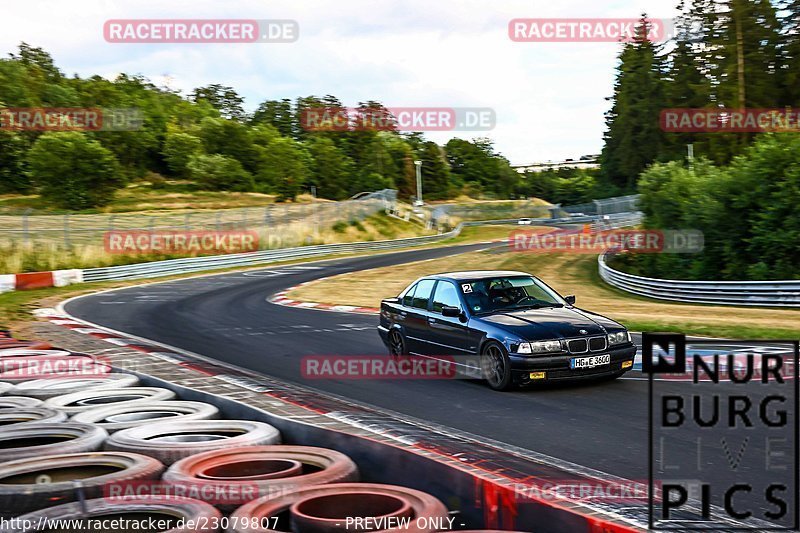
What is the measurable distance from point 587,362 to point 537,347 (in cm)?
61

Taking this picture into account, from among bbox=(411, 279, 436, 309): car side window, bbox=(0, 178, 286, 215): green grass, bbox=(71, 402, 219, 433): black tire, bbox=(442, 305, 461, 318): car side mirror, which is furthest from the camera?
bbox=(0, 178, 286, 215): green grass

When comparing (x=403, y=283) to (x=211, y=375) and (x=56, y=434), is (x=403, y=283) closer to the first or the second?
(x=211, y=375)

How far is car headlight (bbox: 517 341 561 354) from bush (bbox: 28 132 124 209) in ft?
225

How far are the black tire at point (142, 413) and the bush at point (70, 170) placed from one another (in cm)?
6922

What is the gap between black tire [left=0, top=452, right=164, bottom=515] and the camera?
4.45m

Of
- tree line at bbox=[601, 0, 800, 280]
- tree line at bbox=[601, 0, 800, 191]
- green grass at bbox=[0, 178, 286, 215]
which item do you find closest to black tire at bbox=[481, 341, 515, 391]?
tree line at bbox=[601, 0, 800, 280]

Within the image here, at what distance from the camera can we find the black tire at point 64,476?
4449 millimetres

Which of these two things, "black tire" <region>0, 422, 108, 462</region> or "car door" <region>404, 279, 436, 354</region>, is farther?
"car door" <region>404, 279, 436, 354</region>

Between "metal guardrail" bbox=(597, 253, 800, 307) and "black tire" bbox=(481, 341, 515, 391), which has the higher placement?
"black tire" bbox=(481, 341, 515, 391)

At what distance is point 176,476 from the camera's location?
15.8 ft

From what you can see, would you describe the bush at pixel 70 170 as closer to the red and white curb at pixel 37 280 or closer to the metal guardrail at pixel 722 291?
the red and white curb at pixel 37 280

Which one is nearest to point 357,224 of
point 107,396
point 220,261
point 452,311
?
point 220,261

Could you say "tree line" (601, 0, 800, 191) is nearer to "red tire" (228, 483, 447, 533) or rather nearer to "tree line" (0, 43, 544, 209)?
"tree line" (0, 43, 544, 209)

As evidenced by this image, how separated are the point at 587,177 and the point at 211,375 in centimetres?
16442
